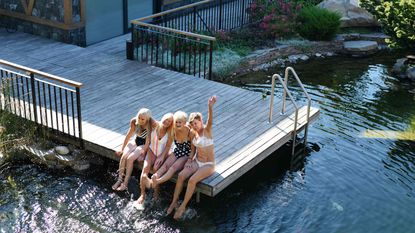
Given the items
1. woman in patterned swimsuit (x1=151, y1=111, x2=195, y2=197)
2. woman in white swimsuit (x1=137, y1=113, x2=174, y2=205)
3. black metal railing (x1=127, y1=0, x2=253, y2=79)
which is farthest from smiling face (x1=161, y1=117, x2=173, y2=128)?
black metal railing (x1=127, y1=0, x2=253, y2=79)

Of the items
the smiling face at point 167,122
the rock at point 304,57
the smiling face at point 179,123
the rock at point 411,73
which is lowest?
the rock at point 304,57

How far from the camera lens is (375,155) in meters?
10.6

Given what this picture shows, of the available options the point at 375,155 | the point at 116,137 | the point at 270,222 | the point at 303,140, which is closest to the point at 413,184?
the point at 375,155

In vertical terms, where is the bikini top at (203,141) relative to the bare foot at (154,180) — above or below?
above

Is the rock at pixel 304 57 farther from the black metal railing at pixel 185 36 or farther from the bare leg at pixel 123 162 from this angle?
the bare leg at pixel 123 162

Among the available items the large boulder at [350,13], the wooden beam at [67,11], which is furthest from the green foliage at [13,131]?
the large boulder at [350,13]

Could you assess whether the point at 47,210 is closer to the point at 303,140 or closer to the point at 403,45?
the point at 303,140

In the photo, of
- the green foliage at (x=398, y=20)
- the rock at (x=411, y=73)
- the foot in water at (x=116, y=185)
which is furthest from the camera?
the rock at (x=411, y=73)

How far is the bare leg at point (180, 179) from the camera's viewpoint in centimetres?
838

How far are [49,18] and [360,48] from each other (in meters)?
7.77

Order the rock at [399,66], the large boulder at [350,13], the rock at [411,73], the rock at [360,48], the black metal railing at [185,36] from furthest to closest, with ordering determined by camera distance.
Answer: the large boulder at [350,13]
the rock at [360,48]
the rock at [399,66]
the rock at [411,73]
the black metal railing at [185,36]

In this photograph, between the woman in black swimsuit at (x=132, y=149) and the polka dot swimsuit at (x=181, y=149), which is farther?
the woman in black swimsuit at (x=132, y=149)

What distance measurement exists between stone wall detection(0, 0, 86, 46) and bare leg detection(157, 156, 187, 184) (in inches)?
239

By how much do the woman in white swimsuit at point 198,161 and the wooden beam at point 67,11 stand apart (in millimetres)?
6038
